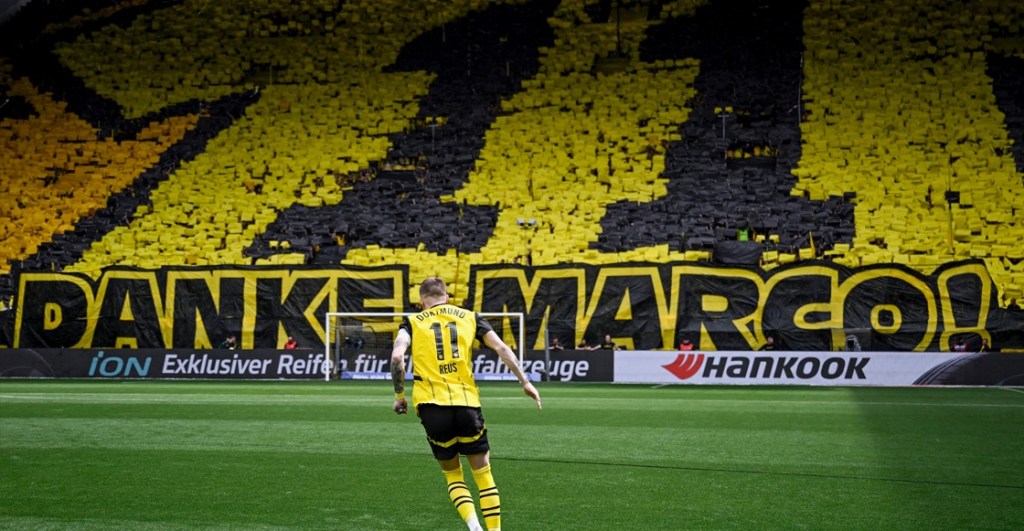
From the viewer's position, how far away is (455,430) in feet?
21.9

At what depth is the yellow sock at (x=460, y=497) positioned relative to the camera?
651 centimetres

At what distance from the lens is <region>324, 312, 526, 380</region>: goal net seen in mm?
25250

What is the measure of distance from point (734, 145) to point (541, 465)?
21785 mm

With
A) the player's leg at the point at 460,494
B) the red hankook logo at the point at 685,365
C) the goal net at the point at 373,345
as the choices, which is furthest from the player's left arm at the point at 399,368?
the goal net at the point at 373,345

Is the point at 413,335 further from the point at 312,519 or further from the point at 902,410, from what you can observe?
the point at 902,410

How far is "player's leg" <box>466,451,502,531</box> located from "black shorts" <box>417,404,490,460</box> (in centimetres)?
6

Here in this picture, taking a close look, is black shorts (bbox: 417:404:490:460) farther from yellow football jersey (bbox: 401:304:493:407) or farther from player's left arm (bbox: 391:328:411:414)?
player's left arm (bbox: 391:328:411:414)

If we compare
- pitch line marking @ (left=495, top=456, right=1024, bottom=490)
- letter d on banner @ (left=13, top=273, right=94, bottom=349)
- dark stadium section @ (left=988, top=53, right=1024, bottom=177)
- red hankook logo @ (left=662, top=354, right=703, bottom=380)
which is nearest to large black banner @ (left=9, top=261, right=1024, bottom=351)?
letter d on banner @ (left=13, top=273, right=94, bottom=349)

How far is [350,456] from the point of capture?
423 inches

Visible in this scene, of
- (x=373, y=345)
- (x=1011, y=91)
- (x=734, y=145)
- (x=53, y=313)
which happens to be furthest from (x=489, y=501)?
(x=1011, y=91)

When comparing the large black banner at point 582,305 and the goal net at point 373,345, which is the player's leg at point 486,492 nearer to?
the goal net at point 373,345

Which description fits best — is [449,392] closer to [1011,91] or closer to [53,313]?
[53,313]

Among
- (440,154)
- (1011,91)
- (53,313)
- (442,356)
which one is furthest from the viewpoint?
(440,154)

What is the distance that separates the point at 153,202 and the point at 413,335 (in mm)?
26549
